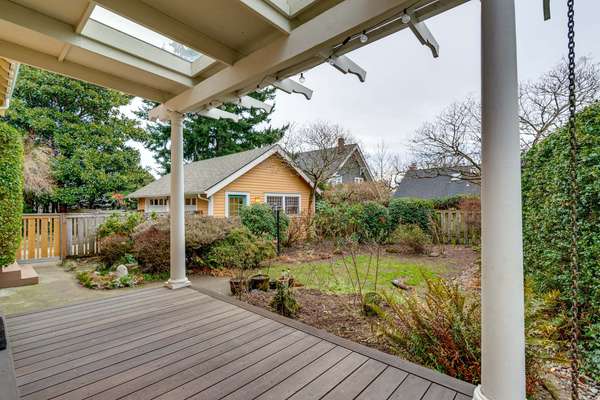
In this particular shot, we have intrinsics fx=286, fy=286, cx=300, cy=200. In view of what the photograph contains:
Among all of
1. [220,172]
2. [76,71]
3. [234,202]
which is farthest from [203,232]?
[220,172]

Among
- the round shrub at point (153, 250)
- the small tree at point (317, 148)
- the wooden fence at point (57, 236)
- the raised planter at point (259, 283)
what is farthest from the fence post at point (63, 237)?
the small tree at point (317, 148)

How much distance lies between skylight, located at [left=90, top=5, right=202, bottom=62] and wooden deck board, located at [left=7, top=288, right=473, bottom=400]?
2989 mm

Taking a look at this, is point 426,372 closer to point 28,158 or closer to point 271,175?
point 271,175

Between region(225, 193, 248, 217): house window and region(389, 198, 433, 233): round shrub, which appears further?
region(225, 193, 248, 217): house window

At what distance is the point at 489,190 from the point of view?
1.59 meters

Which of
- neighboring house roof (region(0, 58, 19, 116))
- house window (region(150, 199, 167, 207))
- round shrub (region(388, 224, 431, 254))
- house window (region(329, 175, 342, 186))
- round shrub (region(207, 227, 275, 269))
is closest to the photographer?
neighboring house roof (region(0, 58, 19, 116))

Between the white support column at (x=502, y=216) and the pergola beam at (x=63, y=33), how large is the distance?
3.40 m

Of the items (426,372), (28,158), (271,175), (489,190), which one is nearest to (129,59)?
(489,190)

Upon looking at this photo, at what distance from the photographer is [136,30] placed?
3121 mm

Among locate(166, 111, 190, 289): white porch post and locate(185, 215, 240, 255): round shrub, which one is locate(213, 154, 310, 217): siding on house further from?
locate(166, 111, 190, 289): white porch post

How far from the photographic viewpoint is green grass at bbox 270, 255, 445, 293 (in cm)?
480

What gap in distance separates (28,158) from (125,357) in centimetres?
1386

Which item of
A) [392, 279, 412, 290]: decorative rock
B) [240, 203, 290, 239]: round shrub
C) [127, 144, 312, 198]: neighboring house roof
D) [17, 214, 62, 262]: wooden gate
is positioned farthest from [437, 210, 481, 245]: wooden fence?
[17, 214, 62, 262]: wooden gate

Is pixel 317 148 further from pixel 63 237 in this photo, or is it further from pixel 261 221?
pixel 63 237
